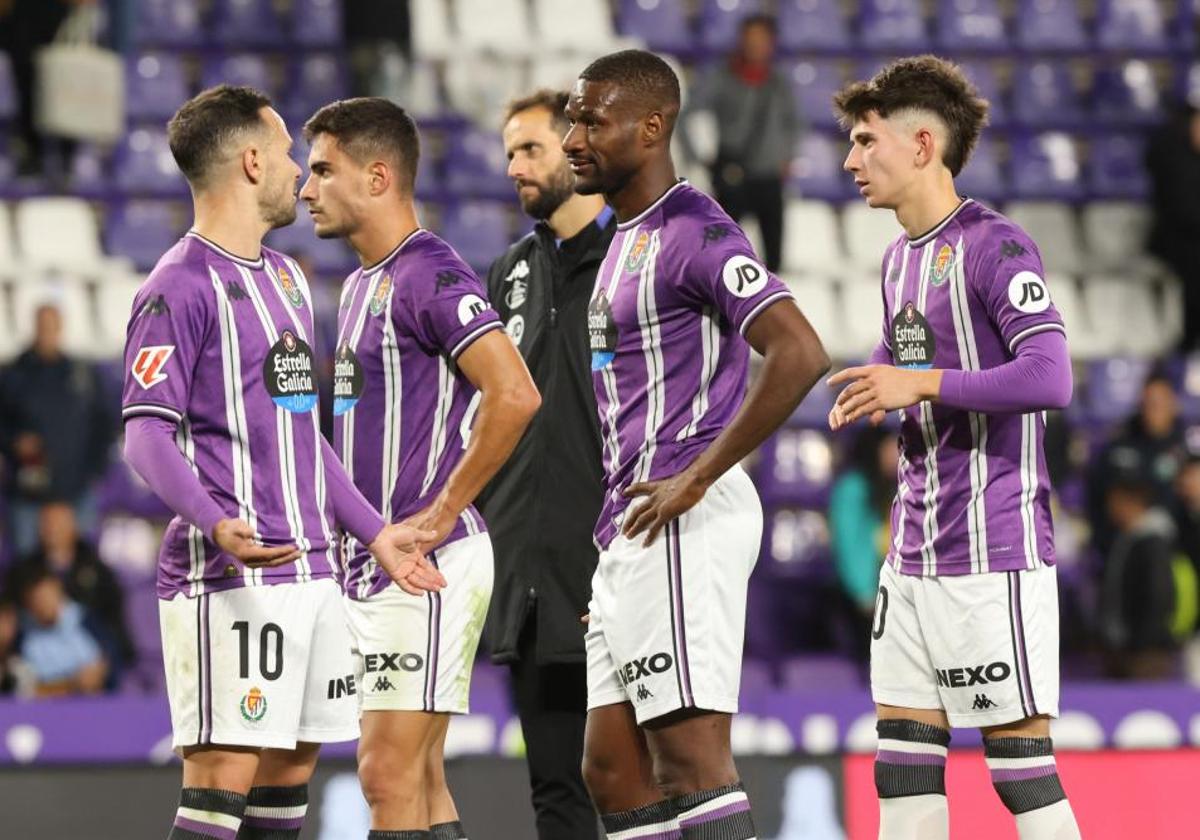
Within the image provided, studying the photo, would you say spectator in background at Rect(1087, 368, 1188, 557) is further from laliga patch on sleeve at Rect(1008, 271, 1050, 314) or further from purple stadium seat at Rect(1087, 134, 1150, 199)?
laliga patch on sleeve at Rect(1008, 271, 1050, 314)

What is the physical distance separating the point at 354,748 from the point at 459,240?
5399 millimetres

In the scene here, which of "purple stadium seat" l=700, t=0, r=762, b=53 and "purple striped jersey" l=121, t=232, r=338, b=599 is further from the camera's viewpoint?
"purple stadium seat" l=700, t=0, r=762, b=53

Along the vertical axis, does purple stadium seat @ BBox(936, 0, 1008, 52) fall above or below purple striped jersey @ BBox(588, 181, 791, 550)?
above

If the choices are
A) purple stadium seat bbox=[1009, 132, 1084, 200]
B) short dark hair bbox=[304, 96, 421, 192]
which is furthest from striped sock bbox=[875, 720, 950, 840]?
purple stadium seat bbox=[1009, 132, 1084, 200]

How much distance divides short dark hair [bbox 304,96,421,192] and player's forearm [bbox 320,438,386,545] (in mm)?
851

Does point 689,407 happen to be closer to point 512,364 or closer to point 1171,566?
point 512,364

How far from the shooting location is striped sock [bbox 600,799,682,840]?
4770mm

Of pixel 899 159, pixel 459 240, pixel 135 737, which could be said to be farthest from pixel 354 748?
pixel 459 240

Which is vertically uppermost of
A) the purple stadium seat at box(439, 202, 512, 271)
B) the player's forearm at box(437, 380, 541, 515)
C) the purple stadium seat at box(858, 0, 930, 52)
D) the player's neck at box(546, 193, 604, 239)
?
the purple stadium seat at box(858, 0, 930, 52)

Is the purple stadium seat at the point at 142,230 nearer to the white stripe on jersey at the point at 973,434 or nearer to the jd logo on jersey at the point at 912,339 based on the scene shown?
the jd logo on jersey at the point at 912,339

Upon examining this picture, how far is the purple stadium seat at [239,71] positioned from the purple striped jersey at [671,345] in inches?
358

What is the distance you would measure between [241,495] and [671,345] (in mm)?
1088

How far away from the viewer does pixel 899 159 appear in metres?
5.11

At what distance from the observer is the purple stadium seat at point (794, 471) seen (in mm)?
10789
